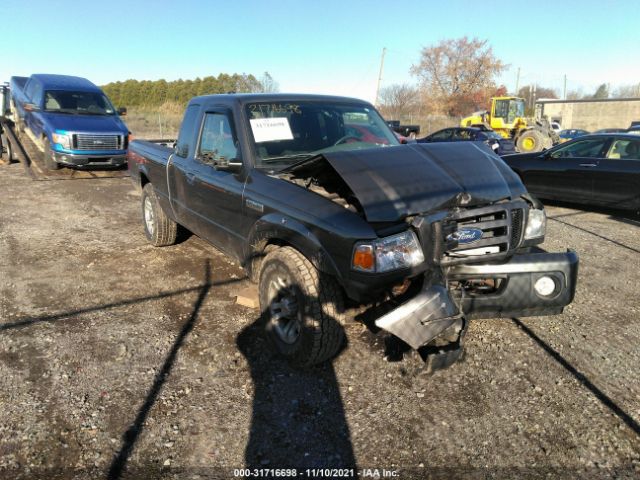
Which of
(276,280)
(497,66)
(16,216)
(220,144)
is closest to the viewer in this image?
(276,280)

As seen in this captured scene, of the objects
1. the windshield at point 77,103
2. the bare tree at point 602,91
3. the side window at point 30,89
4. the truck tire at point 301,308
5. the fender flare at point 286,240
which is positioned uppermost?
the bare tree at point 602,91

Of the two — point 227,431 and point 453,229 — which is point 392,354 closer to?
point 453,229

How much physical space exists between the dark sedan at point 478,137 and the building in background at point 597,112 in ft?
94.4

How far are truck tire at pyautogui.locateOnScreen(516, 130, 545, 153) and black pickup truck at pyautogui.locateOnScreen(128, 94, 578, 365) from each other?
20.3 metres

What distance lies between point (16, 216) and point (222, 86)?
137 feet

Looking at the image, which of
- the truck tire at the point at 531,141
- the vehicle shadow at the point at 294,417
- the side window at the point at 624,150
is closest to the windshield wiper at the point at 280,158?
the vehicle shadow at the point at 294,417

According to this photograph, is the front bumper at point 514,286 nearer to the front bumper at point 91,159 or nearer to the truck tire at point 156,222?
the truck tire at point 156,222

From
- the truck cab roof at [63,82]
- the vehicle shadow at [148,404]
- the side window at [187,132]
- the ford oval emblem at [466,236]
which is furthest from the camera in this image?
the truck cab roof at [63,82]

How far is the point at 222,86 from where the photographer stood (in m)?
46.6

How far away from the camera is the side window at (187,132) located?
4828 mm

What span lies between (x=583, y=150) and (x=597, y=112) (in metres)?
50.4

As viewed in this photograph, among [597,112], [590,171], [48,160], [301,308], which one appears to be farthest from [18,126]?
[597,112]

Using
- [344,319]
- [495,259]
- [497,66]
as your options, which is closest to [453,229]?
[495,259]

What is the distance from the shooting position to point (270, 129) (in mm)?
3988
